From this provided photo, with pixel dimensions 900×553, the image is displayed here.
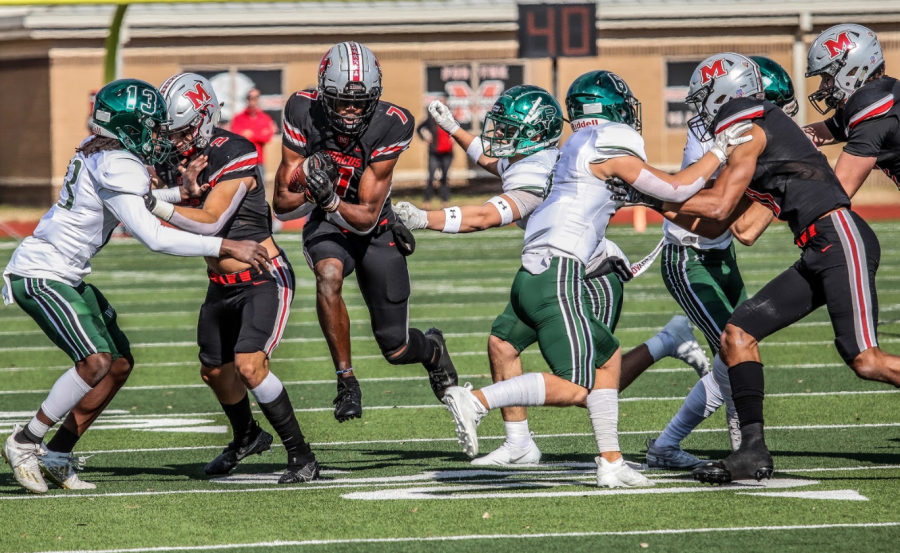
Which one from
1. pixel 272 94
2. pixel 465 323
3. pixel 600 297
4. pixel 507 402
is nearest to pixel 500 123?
pixel 600 297

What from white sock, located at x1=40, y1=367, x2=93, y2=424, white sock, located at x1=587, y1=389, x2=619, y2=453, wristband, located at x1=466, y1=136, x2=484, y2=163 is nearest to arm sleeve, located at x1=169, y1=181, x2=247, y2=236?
white sock, located at x1=40, y1=367, x2=93, y2=424

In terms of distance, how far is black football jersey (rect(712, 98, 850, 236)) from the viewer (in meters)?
5.26

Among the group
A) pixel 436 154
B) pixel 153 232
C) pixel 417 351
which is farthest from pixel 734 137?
pixel 436 154

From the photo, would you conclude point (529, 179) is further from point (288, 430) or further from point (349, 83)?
point (288, 430)

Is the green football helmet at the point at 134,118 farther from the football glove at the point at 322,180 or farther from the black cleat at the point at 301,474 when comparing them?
the black cleat at the point at 301,474

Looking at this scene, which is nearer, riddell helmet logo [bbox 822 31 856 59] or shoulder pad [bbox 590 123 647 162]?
shoulder pad [bbox 590 123 647 162]

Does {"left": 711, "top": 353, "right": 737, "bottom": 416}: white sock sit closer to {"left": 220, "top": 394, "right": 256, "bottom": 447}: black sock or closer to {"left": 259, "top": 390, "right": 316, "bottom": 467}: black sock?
{"left": 259, "top": 390, "right": 316, "bottom": 467}: black sock

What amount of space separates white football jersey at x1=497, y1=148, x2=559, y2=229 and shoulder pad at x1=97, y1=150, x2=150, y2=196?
1606mm

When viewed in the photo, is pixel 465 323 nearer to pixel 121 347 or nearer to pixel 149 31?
pixel 121 347

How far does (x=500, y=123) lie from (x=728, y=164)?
1078 millimetres

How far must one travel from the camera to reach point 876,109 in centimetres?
580

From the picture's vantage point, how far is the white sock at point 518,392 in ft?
16.2

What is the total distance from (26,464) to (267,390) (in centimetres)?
106

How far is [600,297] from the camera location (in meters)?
5.99
